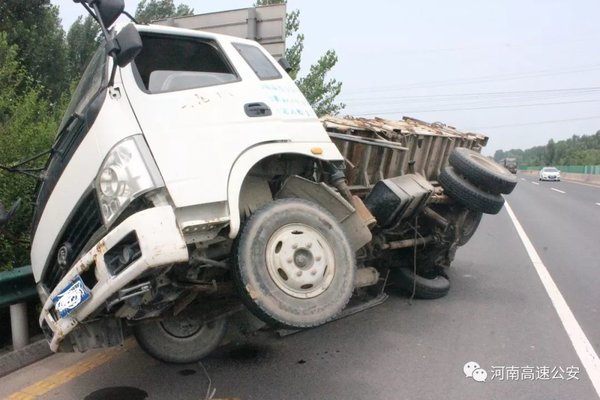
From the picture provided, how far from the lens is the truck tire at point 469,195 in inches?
240

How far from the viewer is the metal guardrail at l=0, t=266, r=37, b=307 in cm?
426

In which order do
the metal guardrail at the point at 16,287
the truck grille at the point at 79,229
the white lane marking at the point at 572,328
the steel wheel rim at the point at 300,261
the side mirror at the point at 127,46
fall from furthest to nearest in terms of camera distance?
1. the white lane marking at the point at 572,328
2. the metal guardrail at the point at 16,287
3. the steel wheel rim at the point at 300,261
4. the truck grille at the point at 79,229
5. the side mirror at the point at 127,46

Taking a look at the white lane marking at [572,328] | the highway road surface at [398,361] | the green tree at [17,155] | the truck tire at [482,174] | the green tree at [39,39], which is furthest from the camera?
the green tree at [39,39]

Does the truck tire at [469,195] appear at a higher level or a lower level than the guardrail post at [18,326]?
higher

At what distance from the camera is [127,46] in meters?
2.85

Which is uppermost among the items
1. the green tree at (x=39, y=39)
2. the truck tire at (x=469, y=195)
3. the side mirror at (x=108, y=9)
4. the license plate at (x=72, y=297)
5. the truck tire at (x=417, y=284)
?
the green tree at (x=39, y=39)

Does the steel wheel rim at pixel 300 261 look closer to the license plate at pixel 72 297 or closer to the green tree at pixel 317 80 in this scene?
the license plate at pixel 72 297

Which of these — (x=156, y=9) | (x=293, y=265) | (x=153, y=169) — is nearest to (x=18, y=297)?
(x=153, y=169)

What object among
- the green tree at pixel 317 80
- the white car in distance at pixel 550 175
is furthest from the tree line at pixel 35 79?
the white car in distance at pixel 550 175

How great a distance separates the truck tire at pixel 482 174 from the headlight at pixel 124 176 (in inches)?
163

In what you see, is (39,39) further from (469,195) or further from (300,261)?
(300,261)

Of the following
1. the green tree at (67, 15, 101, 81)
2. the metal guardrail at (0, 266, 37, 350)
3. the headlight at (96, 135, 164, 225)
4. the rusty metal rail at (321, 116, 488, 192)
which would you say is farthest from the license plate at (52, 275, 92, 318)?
the green tree at (67, 15, 101, 81)

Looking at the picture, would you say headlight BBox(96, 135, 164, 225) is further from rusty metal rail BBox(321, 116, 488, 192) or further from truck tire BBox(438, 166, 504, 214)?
truck tire BBox(438, 166, 504, 214)

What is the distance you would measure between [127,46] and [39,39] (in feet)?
44.6
